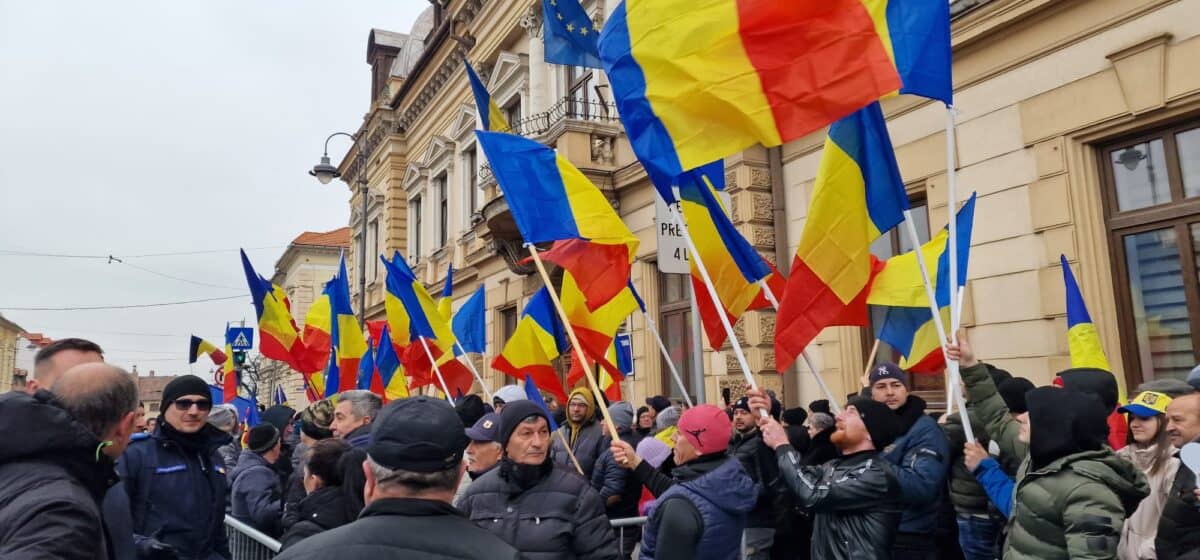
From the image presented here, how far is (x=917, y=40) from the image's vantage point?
3.72m

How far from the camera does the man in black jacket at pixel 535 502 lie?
3035 millimetres

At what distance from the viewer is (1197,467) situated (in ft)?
7.54

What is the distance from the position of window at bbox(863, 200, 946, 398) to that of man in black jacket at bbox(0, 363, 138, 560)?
7.26 metres

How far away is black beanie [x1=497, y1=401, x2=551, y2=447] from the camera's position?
3.27 metres

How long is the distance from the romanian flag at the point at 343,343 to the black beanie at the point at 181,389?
6136mm

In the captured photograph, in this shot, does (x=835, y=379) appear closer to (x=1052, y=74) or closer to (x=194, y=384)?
(x=1052, y=74)

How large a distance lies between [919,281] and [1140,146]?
9.24 ft

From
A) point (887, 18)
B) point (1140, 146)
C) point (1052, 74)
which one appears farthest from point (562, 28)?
point (1140, 146)

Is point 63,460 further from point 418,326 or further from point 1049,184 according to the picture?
point 1049,184

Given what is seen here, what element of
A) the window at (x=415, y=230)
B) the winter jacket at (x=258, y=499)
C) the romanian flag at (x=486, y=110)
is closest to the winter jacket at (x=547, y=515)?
the winter jacket at (x=258, y=499)

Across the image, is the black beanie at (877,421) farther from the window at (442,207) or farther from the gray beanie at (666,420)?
the window at (442,207)

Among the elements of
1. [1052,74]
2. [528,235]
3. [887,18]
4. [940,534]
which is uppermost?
[1052,74]

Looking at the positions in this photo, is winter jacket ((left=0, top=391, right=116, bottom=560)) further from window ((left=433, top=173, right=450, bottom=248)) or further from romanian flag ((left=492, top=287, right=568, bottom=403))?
window ((left=433, top=173, right=450, bottom=248))

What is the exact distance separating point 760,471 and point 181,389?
318 cm
